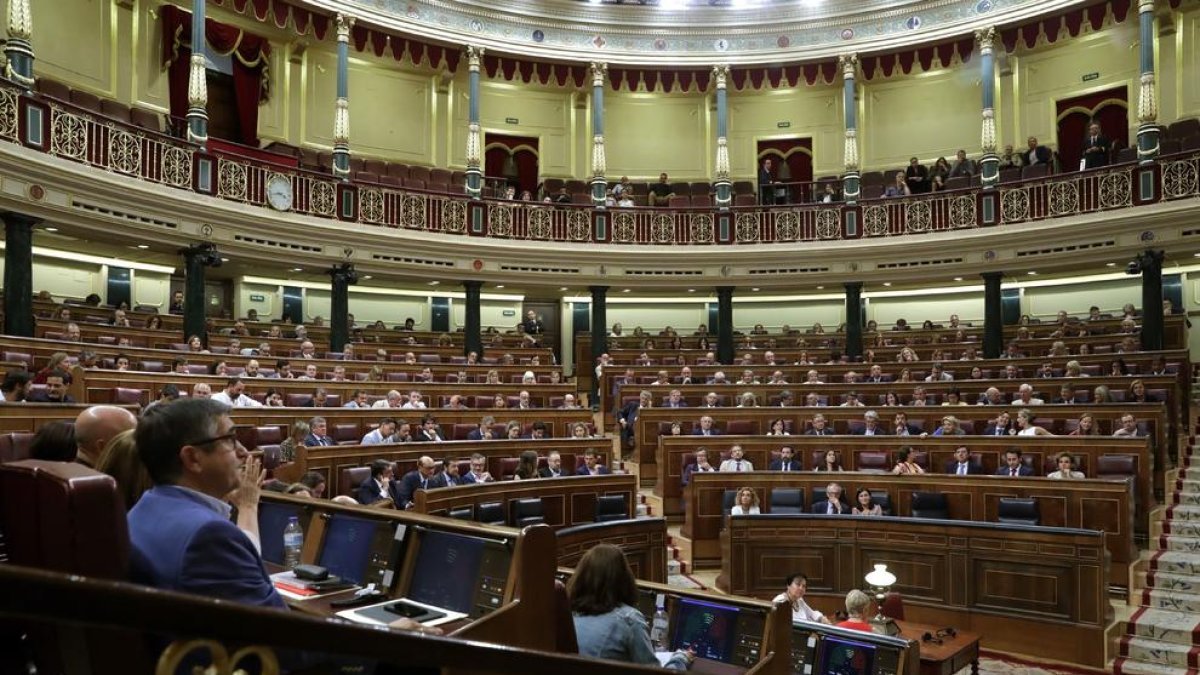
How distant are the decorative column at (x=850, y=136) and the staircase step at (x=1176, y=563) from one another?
946cm

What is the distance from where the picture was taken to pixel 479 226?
15594mm

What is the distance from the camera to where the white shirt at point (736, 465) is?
8945mm

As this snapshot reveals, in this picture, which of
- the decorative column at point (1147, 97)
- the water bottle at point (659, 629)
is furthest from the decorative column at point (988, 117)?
the water bottle at point (659, 629)

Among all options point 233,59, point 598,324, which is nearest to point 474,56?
point 233,59

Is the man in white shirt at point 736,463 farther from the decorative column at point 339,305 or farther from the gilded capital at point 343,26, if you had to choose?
the gilded capital at point 343,26

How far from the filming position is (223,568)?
5.07ft

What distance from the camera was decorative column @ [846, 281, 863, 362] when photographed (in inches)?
609

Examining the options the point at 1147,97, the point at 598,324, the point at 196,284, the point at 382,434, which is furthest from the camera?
the point at 598,324

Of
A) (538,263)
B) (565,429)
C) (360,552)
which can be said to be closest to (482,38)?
(538,263)

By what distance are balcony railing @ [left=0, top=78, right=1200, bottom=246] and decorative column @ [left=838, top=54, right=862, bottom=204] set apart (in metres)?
0.37

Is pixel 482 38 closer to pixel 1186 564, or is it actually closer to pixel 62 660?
pixel 1186 564

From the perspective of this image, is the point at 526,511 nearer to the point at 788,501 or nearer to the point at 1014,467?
the point at 788,501

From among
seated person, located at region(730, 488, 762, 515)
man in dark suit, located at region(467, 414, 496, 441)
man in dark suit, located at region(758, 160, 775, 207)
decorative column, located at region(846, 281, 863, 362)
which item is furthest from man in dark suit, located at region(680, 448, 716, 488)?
man in dark suit, located at region(758, 160, 775, 207)

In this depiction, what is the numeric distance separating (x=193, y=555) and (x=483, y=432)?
8023 mm
